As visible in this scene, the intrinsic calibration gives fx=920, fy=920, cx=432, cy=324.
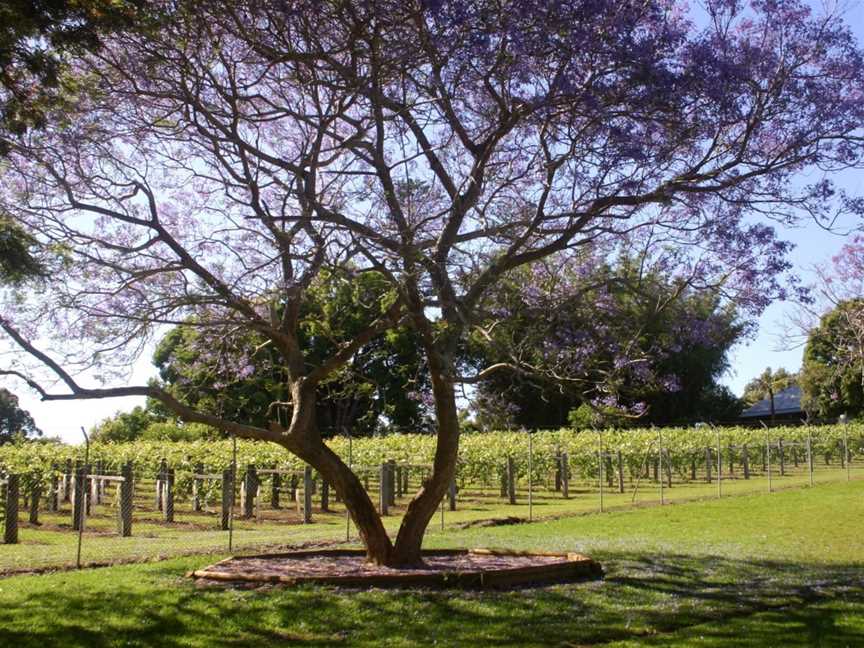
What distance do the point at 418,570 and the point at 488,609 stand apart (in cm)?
219

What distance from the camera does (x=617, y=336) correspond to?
13109 millimetres

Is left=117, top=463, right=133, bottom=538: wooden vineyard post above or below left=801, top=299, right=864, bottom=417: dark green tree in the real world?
below

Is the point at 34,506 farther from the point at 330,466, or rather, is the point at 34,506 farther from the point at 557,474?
the point at 557,474

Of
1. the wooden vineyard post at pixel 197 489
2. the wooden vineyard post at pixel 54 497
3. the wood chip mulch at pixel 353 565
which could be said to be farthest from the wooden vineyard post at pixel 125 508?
the wooden vineyard post at pixel 54 497

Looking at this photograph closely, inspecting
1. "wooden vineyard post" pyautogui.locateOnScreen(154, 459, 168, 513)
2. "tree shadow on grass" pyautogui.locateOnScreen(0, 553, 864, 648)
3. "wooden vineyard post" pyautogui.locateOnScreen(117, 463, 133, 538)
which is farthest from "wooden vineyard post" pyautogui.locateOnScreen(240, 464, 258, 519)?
"tree shadow on grass" pyautogui.locateOnScreen(0, 553, 864, 648)

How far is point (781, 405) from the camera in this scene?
3061 inches

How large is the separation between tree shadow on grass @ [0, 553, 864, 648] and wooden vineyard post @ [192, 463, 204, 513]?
15.2 meters

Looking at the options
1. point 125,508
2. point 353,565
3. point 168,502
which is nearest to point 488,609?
point 353,565

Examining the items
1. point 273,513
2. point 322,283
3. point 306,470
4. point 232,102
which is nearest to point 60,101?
point 232,102

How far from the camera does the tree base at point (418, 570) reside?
1120 cm

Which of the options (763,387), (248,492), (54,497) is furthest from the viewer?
(763,387)

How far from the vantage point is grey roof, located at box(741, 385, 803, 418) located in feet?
251

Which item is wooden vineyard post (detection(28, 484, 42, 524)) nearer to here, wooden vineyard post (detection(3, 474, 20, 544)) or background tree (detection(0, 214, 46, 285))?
wooden vineyard post (detection(3, 474, 20, 544))

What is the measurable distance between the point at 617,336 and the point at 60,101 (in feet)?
25.7
